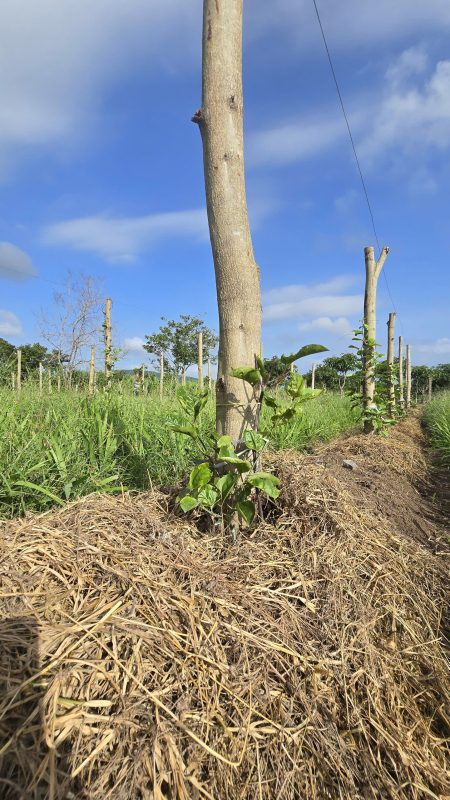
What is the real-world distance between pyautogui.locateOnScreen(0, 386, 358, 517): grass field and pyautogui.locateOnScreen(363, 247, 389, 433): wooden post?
2392mm

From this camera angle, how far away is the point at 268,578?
5.24 ft

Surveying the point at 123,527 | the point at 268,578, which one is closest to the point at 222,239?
the point at 123,527

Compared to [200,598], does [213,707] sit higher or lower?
lower

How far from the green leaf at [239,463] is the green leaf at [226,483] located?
4 centimetres

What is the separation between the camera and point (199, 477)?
1790 mm

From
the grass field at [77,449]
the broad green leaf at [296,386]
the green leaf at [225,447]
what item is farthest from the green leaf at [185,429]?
the grass field at [77,449]

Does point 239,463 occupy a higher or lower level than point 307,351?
lower

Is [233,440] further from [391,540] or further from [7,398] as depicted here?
[7,398]

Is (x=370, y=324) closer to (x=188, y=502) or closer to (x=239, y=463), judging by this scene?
(x=239, y=463)

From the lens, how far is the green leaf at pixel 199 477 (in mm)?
1783

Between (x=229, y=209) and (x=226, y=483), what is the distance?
124 centimetres

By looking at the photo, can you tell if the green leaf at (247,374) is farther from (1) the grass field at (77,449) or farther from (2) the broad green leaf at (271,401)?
(1) the grass field at (77,449)

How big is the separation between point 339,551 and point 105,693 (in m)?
1.11

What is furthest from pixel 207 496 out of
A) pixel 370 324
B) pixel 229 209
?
pixel 370 324
